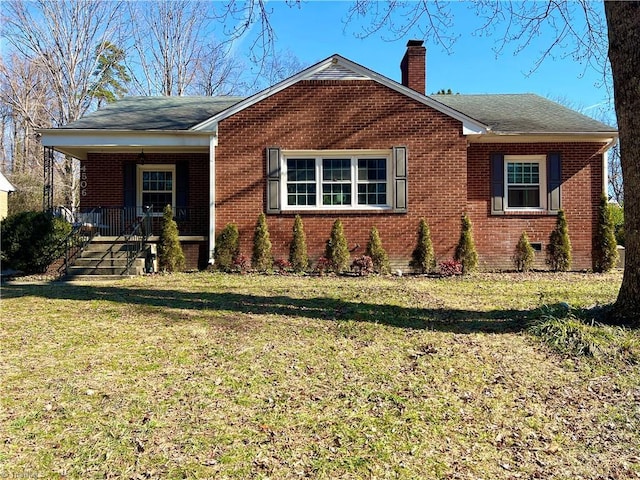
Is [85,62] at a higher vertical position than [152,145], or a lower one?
higher

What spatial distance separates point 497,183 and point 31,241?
1149 centimetres

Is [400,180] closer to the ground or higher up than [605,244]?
higher up

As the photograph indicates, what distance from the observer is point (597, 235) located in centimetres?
1160

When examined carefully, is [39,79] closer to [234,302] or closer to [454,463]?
[234,302]

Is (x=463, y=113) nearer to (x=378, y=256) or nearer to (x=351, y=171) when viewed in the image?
(x=351, y=171)

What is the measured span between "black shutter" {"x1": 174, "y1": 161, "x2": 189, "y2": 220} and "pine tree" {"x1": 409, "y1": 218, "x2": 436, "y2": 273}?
6.47 m

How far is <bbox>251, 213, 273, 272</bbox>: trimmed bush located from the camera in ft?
35.5

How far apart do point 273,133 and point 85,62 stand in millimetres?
20891

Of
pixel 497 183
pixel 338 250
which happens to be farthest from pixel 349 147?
pixel 497 183

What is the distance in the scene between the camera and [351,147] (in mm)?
11211

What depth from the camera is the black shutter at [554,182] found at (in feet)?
38.7

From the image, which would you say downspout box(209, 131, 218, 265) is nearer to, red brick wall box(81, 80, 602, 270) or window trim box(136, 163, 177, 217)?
red brick wall box(81, 80, 602, 270)

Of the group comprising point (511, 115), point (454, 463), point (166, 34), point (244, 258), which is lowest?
point (454, 463)

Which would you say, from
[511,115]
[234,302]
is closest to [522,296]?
[234,302]
